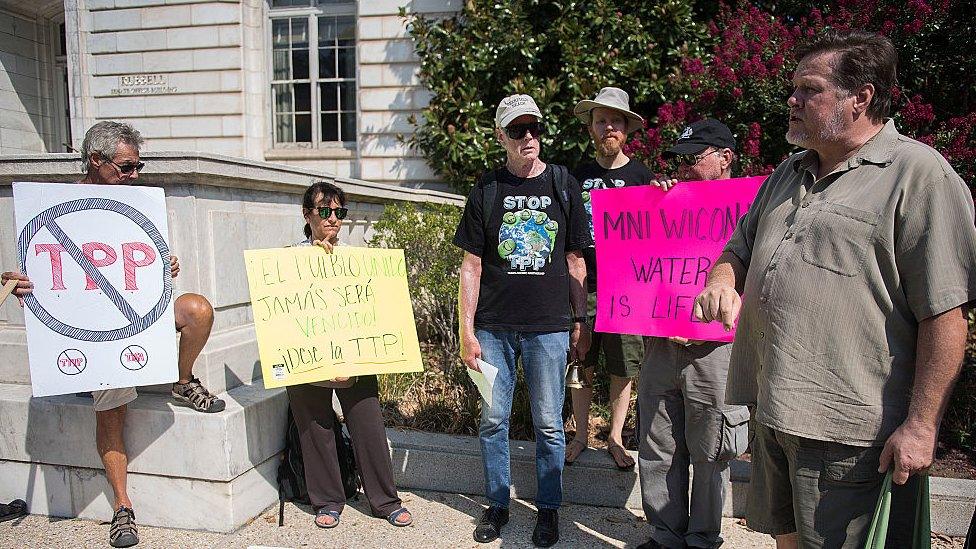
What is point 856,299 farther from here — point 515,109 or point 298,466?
point 298,466

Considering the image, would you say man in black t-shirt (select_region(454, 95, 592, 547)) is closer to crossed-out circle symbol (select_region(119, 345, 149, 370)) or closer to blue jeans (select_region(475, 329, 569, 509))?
blue jeans (select_region(475, 329, 569, 509))

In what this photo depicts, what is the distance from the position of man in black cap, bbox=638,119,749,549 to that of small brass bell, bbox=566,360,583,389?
2.45ft

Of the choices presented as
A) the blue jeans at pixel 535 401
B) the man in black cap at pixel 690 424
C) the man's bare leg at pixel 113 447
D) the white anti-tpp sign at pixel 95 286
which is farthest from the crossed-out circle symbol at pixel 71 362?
the man in black cap at pixel 690 424

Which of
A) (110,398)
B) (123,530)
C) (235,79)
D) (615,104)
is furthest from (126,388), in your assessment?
(235,79)

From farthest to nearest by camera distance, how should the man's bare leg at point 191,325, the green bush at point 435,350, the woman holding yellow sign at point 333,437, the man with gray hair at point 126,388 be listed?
the green bush at point 435,350, the woman holding yellow sign at point 333,437, the man's bare leg at point 191,325, the man with gray hair at point 126,388

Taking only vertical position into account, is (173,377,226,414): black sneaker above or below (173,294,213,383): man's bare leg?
below

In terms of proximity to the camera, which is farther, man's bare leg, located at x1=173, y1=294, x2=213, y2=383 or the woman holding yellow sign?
the woman holding yellow sign

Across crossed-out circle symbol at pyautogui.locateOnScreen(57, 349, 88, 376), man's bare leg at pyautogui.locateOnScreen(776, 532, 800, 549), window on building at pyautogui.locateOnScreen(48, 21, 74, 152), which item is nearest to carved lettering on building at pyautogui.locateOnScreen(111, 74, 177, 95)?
window on building at pyautogui.locateOnScreen(48, 21, 74, 152)

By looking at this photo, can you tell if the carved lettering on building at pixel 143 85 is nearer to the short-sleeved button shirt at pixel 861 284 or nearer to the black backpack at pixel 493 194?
the black backpack at pixel 493 194

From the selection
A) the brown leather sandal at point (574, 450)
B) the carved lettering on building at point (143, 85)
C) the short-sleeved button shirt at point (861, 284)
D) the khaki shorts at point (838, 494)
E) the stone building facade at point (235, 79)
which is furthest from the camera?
the carved lettering on building at point (143, 85)

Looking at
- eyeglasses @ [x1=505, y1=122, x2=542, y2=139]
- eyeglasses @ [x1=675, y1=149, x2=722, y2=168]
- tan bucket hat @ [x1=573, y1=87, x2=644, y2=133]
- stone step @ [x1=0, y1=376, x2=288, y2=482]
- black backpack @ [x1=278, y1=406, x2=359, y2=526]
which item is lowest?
black backpack @ [x1=278, y1=406, x2=359, y2=526]

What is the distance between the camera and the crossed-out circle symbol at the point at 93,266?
3078 mm

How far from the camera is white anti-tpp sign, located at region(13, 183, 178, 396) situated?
121 inches

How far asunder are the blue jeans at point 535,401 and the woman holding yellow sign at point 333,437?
0.61 metres
